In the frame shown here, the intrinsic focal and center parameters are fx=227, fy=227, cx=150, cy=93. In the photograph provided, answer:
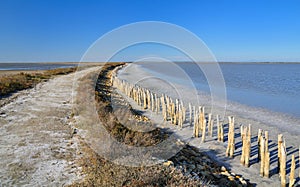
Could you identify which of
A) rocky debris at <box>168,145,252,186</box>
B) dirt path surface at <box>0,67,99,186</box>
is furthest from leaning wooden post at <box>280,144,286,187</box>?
dirt path surface at <box>0,67,99,186</box>

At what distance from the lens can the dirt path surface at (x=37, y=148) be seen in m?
5.50

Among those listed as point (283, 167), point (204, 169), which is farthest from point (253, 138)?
point (204, 169)

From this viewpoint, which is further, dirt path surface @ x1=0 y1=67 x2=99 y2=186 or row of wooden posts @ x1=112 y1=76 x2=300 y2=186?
row of wooden posts @ x1=112 y1=76 x2=300 y2=186

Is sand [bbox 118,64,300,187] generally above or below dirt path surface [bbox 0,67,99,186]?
below

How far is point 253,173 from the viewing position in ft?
25.8

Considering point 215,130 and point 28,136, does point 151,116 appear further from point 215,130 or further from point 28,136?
point 28,136

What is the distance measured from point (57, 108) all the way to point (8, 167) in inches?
296

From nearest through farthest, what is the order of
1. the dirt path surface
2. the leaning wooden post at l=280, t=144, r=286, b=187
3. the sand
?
the dirt path surface
the leaning wooden post at l=280, t=144, r=286, b=187
the sand

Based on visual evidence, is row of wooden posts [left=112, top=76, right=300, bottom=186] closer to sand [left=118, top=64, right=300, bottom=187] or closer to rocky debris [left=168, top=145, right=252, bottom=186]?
sand [left=118, top=64, right=300, bottom=187]

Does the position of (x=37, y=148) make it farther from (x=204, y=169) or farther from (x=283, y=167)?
(x=283, y=167)

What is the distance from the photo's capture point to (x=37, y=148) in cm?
731

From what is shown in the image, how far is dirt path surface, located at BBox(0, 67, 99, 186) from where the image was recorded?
550 cm

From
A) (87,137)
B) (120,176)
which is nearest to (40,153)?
(87,137)

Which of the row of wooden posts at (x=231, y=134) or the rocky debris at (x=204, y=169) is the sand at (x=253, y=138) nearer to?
the row of wooden posts at (x=231, y=134)
